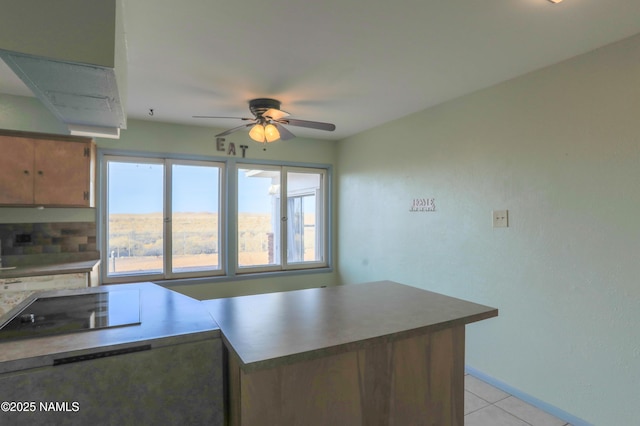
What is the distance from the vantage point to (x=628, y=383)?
1911 millimetres

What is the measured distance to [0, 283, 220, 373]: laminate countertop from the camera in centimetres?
101

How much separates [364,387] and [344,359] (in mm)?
163

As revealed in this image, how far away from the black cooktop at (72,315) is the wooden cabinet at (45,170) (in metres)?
1.70

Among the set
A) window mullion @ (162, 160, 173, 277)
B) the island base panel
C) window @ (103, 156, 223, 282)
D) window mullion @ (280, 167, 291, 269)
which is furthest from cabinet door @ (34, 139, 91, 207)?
the island base panel

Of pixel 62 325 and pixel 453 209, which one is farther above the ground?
pixel 453 209

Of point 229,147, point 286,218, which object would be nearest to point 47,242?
point 229,147

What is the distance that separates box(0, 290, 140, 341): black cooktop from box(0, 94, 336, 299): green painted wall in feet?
6.54

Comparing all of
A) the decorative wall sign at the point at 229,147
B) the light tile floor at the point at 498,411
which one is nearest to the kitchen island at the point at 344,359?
the light tile floor at the point at 498,411

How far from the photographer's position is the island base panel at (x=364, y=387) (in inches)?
45.0

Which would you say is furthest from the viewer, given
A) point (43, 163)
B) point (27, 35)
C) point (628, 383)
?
point (43, 163)

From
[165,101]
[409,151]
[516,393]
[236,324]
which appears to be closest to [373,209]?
[409,151]

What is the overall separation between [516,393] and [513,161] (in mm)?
1804

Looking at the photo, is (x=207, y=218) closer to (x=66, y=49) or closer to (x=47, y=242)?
(x=47, y=242)

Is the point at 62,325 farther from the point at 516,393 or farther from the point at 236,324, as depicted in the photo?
the point at 516,393
